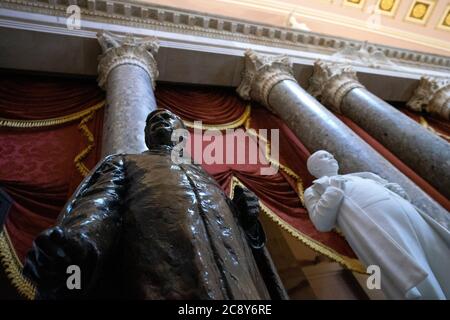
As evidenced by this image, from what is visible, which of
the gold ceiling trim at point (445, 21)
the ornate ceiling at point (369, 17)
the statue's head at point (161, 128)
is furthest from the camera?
the gold ceiling trim at point (445, 21)

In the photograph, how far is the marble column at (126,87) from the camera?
2.56 meters

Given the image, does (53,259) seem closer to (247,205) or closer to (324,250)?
(247,205)

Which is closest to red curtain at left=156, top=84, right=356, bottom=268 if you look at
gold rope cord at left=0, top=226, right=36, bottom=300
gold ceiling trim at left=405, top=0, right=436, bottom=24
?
gold rope cord at left=0, top=226, right=36, bottom=300

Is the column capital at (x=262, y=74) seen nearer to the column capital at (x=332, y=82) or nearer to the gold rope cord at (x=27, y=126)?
the column capital at (x=332, y=82)

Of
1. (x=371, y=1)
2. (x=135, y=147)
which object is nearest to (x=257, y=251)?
(x=135, y=147)

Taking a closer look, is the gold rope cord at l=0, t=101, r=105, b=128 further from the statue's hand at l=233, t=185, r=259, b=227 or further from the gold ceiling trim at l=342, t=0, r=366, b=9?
the gold ceiling trim at l=342, t=0, r=366, b=9

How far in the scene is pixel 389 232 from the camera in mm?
1704

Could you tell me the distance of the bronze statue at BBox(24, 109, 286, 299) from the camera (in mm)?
850

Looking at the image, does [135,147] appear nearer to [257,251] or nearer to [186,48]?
[257,251]

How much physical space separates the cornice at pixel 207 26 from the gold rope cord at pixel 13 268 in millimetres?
3191

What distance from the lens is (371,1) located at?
8172mm

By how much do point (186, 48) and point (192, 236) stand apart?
12.9 feet

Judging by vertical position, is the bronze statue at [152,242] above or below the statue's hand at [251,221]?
above

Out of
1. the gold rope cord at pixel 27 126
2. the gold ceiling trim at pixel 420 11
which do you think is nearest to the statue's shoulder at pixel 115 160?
the gold rope cord at pixel 27 126
